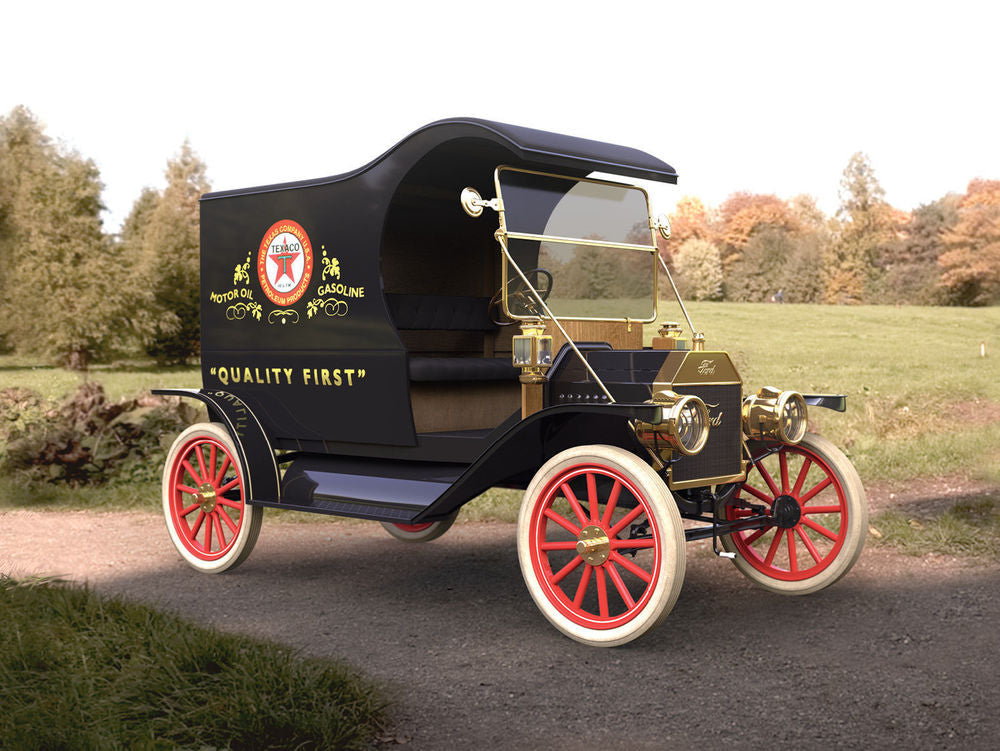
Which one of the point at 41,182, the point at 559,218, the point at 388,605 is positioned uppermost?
the point at 41,182

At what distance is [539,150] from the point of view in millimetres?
5578

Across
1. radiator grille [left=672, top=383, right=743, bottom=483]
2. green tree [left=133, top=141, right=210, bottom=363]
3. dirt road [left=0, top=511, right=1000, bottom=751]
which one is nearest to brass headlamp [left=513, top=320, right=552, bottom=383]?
radiator grille [left=672, top=383, right=743, bottom=483]

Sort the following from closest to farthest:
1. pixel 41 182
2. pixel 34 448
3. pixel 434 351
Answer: pixel 434 351
pixel 34 448
pixel 41 182

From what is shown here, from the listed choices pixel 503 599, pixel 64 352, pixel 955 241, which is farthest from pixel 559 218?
Result: pixel 955 241

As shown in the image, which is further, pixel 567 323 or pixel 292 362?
pixel 292 362

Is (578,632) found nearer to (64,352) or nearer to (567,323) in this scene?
(567,323)

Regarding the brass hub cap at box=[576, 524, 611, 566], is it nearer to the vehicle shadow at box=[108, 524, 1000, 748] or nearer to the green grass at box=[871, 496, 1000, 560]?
the vehicle shadow at box=[108, 524, 1000, 748]

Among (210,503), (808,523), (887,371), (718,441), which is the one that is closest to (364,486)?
(210,503)

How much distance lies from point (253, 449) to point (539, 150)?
2567 mm

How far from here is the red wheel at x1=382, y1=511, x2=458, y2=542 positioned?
7593 mm

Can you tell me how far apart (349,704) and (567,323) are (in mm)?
2812

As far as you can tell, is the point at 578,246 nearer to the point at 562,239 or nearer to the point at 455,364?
the point at 562,239

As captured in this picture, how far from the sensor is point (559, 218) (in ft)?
20.6

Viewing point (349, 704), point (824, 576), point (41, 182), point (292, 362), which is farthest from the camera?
point (41, 182)
